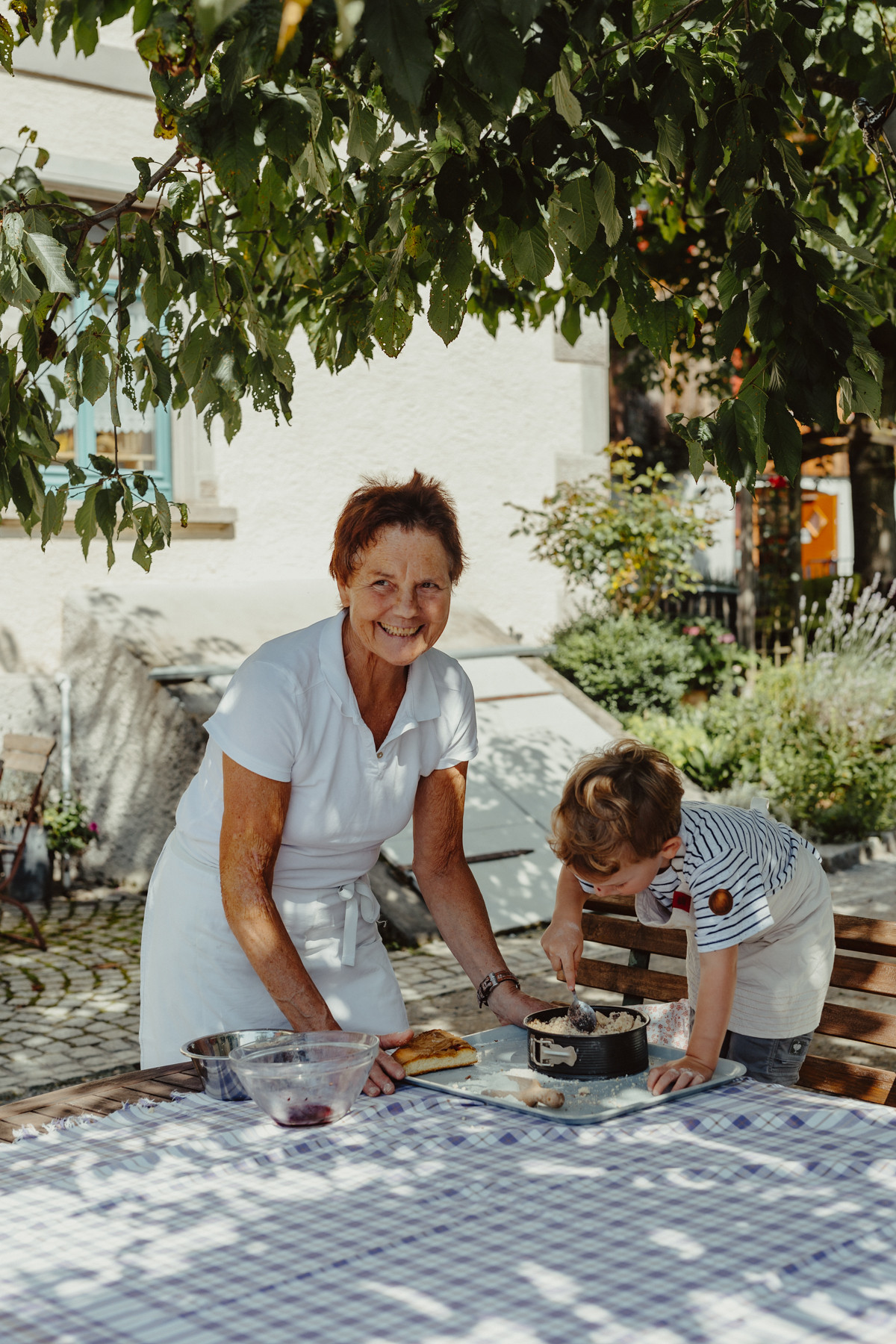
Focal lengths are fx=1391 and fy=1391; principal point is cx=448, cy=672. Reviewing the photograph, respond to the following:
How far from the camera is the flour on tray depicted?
236cm

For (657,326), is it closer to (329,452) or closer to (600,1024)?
(600,1024)

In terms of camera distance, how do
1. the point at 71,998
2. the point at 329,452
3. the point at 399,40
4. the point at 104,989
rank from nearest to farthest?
the point at 399,40 → the point at 71,998 → the point at 104,989 → the point at 329,452

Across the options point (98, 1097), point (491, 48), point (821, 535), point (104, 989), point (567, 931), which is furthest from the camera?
point (821, 535)

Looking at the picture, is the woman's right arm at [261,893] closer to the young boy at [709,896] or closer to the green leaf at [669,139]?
the young boy at [709,896]

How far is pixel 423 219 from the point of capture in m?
2.87

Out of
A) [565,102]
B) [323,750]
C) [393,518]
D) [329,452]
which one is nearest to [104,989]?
[323,750]

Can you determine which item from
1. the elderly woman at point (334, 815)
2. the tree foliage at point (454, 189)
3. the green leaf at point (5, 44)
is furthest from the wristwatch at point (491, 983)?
the green leaf at point (5, 44)

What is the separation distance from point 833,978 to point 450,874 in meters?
0.91

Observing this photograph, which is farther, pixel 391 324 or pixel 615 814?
pixel 391 324

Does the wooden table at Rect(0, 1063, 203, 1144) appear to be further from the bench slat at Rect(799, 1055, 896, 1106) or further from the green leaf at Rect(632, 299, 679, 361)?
the green leaf at Rect(632, 299, 679, 361)

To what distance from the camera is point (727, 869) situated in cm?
259

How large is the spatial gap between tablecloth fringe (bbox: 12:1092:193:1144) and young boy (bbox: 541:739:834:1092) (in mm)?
792

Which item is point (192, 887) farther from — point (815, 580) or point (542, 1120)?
point (815, 580)

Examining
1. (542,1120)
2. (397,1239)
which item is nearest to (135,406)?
(542,1120)
